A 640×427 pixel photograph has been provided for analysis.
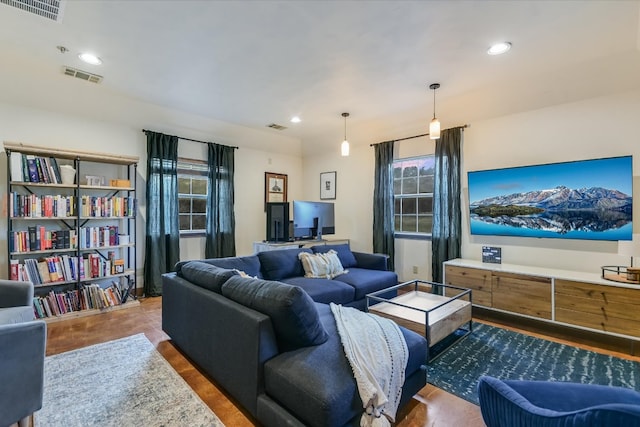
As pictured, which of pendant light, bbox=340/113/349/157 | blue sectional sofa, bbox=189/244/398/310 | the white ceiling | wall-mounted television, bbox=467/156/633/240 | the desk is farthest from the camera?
the desk

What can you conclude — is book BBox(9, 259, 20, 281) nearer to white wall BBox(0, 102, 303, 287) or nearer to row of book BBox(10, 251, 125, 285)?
row of book BBox(10, 251, 125, 285)

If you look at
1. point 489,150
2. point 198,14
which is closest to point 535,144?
point 489,150

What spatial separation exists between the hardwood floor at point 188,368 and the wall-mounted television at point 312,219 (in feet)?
7.52

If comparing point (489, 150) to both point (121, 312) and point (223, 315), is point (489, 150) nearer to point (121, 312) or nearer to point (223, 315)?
point (223, 315)

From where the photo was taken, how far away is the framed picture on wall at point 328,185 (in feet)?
19.3

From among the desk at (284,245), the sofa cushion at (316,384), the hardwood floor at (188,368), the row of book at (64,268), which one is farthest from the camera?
the desk at (284,245)

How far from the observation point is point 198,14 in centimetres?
221

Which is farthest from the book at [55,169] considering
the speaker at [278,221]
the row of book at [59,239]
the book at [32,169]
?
the speaker at [278,221]

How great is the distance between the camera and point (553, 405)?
1.26m

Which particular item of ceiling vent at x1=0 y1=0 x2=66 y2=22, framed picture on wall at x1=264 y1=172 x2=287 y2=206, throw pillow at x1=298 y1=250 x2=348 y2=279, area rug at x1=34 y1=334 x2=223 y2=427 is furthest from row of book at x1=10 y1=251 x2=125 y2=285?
framed picture on wall at x1=264 y1=172 x2=287 y2=206

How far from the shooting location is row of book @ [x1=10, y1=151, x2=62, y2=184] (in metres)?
3.23

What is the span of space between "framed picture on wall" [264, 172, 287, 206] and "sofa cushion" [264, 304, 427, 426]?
439cm

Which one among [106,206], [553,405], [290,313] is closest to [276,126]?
[106,206]

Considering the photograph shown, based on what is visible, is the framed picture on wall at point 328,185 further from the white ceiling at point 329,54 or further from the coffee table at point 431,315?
the coffee table at point 431,315
